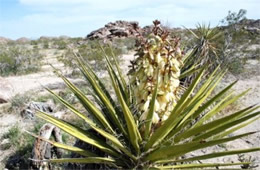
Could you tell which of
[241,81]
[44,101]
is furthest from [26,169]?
[241,81]

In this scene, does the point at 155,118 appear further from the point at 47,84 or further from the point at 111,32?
the point at 111,32

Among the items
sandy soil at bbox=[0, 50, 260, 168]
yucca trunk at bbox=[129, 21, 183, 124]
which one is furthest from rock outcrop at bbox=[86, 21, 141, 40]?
yucca trunk at bbox=[129, 21, 183, 124]

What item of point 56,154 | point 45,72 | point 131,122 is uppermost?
point 131,122

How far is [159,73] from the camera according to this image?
1.89 metres

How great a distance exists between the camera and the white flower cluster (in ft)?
6.21

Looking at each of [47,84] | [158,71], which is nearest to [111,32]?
[47,84]

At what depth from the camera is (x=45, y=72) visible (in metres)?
11.6

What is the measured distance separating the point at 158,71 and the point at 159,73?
0.01 metres

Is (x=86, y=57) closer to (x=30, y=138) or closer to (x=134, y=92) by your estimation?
(x=30, y=138)

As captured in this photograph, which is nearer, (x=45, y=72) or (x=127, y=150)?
(x=127, y=150)

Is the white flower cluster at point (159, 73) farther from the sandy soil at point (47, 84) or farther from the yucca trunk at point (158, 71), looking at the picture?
the sandy soil at point (47, 84)

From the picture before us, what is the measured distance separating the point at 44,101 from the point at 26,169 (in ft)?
8.96

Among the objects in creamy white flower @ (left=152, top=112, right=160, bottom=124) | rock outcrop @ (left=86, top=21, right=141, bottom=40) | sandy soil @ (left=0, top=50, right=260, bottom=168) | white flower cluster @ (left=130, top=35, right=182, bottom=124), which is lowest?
rock outcrop @ (left=86, top=21, right=141, bottom=40)

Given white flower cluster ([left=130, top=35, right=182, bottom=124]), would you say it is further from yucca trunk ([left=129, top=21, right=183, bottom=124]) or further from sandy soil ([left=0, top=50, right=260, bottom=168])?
sandy soil ([left=0, top=50, right=260, bottom=168])
